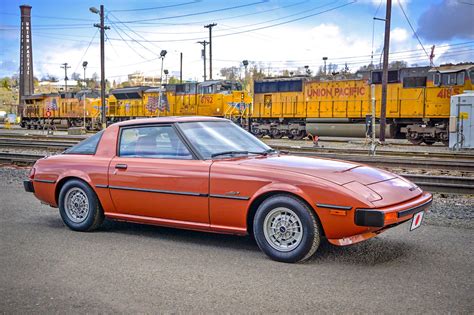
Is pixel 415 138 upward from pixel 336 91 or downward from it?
downward

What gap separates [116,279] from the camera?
13.6ft

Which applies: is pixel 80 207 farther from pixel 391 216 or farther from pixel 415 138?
pixel 415 138

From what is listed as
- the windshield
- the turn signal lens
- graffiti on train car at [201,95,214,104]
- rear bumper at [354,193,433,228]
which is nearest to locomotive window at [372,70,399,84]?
graffiti on train car at [201,95,214,104]

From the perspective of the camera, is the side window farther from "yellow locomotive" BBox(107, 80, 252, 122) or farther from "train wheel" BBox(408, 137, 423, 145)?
"yellow locomotive" BBox(107, 80, 252, 122)

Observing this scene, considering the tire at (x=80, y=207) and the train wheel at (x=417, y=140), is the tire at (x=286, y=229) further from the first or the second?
the train wheel at (x=417, y=140)

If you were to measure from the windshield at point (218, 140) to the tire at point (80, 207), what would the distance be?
1.45m

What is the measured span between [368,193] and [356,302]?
1084mm

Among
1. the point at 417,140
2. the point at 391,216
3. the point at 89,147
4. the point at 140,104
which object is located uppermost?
the point at 140,104

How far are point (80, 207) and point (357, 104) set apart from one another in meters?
20.0

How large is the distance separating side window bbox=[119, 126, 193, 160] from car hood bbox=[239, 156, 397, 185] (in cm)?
79

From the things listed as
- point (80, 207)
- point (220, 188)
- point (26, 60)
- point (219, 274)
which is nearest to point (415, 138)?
point (80, 207)

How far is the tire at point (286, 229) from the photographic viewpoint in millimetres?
4422

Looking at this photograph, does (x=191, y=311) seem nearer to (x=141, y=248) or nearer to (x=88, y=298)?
(x=88, y=298)

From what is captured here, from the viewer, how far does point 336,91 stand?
975 inches
